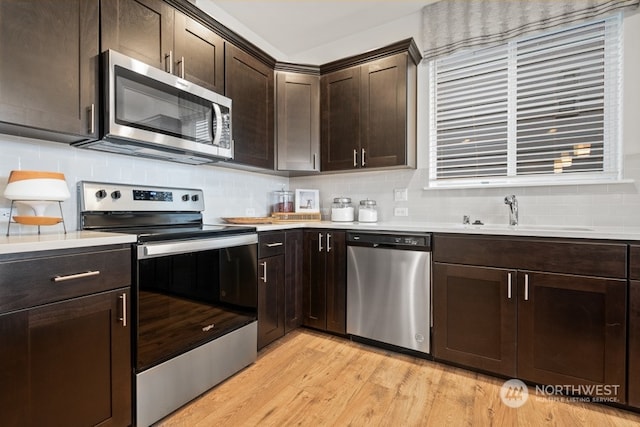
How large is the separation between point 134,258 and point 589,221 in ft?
9.13

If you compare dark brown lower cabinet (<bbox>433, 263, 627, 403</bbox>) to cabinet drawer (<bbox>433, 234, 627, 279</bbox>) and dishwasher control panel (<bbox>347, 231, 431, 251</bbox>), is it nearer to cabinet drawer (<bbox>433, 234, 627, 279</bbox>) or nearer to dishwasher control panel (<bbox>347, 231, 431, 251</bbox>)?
cabinet drawer (<bbox>433, 234, 627, 279</bbox>)

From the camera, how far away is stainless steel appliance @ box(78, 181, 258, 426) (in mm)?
1431

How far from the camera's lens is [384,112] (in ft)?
8.33

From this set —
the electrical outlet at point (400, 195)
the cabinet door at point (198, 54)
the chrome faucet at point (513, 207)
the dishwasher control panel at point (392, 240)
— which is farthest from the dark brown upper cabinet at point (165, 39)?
the chrome faucet at point (513, 207)

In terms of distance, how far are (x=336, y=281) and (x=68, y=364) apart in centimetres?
167

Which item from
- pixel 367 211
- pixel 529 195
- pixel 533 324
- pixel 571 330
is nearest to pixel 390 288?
pixel 367 211

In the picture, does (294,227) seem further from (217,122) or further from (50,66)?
(50,66)

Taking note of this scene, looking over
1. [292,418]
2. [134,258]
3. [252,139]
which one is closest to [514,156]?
[252,139]

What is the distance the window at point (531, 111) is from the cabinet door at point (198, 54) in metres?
1.78

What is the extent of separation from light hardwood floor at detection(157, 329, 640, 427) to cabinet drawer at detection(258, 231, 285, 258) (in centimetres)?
74

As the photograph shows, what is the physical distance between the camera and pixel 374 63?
8.40 feet

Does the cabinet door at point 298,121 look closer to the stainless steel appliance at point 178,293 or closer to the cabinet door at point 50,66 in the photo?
the stainless steel appliance at point 178,293

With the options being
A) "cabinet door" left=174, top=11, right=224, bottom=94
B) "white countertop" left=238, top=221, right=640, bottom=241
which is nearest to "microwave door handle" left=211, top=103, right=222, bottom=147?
"cabinet door" left=174, top=11, right=224, bottom=94

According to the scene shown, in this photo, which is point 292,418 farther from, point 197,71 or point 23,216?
point 197,71
